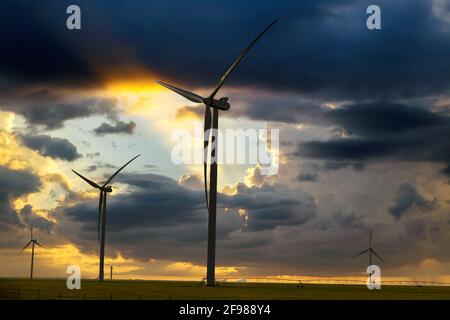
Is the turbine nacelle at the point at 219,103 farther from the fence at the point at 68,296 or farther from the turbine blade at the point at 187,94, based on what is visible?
the fence at the point at 68,296

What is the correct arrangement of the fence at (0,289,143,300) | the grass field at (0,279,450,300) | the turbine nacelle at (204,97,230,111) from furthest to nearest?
the turbine nacelle at (204,97,230,111), the grass field at (0,279,450,300), the fence at (0,289,143,300)

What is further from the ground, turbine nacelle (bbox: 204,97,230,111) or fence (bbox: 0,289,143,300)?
turbine nacelle (bbox: 204,97,230,111)

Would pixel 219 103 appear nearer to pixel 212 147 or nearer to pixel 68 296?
pixel 212 147

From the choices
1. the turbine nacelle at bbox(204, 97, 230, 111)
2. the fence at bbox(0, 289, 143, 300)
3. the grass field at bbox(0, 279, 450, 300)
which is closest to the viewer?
the fence at bbox(0, 289, 143, 300)

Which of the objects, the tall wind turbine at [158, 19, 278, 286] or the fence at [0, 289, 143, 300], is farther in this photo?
the tall wind turbine at [158, 19, 278, 286]

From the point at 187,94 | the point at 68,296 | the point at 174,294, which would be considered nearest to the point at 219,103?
the point at 187,94

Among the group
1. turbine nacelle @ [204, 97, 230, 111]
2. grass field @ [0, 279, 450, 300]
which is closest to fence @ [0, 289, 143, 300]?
grass field @ [0, 279, 450, 300]

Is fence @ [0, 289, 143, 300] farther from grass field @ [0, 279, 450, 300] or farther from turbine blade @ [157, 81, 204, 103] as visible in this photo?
turbine blade @ [157, 81, 204, 103]

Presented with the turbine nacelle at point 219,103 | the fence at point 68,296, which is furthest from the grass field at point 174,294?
the turbine nacelle at point 219,103
